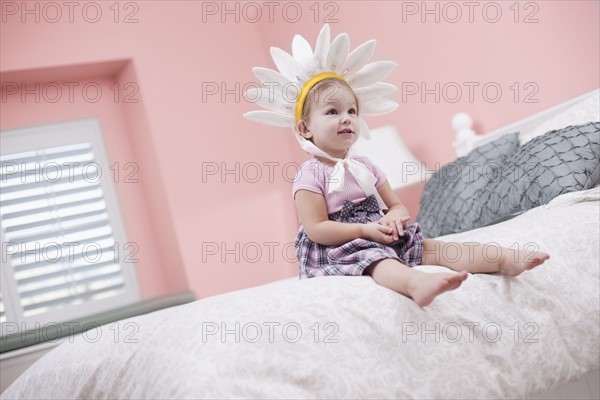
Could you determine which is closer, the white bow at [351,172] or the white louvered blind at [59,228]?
the white bow at [351,172]

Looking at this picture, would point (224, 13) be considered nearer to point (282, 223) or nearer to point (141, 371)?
point (282, 223)

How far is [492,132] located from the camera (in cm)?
276

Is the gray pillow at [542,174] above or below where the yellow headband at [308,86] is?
below

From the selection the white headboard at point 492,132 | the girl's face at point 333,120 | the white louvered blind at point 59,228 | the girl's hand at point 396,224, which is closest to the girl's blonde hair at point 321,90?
the girl's face at point 333,120

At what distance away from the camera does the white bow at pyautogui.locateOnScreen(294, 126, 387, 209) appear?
1492 millimetres

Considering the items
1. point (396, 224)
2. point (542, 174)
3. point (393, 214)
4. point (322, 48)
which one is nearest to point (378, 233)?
point (396, 224)

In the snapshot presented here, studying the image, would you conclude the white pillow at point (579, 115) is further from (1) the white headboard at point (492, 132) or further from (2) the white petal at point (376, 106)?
(2) the white petal at point (376, 106)

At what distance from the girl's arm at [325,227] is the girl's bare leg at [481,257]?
5.6 inches

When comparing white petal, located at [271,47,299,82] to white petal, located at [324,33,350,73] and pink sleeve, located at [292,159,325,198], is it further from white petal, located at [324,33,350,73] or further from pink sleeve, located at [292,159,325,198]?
pink sleeve, located at [292,159,325,198]

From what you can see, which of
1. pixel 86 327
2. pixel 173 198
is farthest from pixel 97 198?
pixel 86 327

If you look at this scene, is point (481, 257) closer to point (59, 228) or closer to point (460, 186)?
point (460, 186)

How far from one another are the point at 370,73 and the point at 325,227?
18.5 inches

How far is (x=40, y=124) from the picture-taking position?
4.10 m

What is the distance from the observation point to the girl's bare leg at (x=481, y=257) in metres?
1.27
